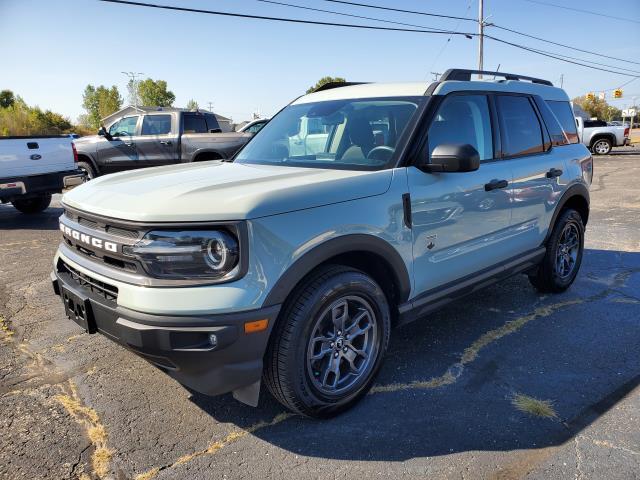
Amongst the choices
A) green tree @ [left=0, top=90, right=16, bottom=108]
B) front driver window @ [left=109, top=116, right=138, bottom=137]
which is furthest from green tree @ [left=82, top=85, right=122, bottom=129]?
front driver window @ [left=109, top=116, right=138, bottom=137]

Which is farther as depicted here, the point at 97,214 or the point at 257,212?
the point at 97,214

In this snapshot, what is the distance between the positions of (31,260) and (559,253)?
6114 millimetres

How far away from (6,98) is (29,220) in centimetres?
5874

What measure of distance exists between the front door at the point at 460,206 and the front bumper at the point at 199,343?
122cm

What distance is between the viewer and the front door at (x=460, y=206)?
10.2 ft

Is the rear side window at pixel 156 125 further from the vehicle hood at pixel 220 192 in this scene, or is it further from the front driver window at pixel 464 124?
the front driver window at pixel 464 124

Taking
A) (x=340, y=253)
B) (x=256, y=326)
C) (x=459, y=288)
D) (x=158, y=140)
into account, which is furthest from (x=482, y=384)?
(x=158, y=140)

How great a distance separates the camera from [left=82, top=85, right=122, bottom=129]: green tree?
267 feet

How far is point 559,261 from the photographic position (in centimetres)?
483

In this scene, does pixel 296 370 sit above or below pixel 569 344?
above

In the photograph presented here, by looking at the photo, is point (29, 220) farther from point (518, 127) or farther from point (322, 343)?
point (518, 127)

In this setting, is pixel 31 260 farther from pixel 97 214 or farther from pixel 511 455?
pixel 511 455

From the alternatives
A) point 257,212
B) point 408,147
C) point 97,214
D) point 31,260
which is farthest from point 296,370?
point 31,260

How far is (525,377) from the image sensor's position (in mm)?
3271
